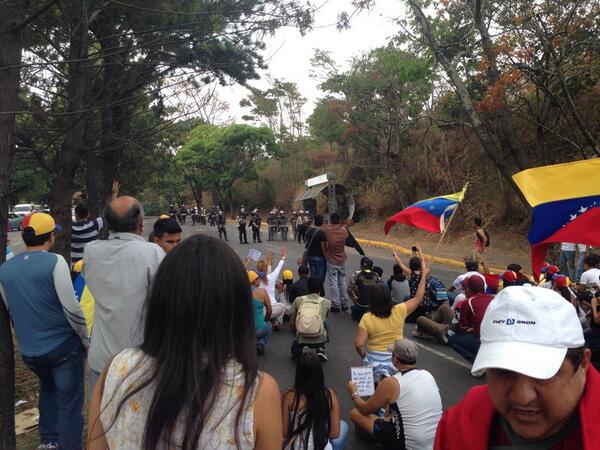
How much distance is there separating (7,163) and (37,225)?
643 millimetres

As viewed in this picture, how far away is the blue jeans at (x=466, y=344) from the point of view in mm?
5543

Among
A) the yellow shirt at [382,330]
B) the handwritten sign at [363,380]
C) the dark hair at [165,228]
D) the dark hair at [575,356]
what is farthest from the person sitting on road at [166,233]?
the dark hair at [575,356]

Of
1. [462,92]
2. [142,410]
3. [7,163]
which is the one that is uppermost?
[462,92]

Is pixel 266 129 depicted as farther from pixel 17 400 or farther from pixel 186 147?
pixel 17 400

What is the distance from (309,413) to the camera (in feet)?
10.4

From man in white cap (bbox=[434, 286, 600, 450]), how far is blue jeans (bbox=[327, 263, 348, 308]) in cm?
709

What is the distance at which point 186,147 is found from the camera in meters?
44.0

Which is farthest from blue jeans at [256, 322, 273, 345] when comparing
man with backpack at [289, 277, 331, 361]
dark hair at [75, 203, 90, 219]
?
dark hair at [75, 203, 90, 219]

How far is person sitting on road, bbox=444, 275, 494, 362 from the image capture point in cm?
539

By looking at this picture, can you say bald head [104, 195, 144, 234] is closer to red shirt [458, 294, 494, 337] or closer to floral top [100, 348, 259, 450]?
floral top [100, 348, 259, 450]

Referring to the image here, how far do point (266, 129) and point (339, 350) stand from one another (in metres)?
36.0

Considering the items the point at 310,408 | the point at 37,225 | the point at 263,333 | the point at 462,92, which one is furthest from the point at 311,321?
the point at 462,92

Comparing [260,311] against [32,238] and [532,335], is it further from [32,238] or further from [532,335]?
[532,335]

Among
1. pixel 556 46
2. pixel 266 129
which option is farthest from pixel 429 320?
pixel 266 129
